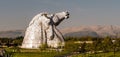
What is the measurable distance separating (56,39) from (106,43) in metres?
28.4

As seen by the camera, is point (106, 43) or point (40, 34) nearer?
point (106, 43)

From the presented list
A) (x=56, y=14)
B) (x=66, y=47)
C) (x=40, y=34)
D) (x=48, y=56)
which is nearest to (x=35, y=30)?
(x=40, y=34)

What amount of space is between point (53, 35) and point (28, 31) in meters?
9.36

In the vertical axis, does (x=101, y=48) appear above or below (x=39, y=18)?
below

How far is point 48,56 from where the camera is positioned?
68.6 meters

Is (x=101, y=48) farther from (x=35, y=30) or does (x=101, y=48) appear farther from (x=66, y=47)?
(x=35, y=30)

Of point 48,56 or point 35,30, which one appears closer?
point 48,56

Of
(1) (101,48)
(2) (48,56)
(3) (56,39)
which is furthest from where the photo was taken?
(3) (56,39)

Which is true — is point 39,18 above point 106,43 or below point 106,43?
above

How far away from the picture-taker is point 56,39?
115 metres

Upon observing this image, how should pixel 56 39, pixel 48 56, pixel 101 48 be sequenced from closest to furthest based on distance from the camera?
pixel 48 56 < pixel 101 48 < pixel 56 39

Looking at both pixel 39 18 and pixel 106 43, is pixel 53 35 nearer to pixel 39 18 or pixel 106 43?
pixel 39 18

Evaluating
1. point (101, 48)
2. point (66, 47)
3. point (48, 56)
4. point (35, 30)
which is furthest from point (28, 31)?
point (48, 56)

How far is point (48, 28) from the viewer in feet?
386
